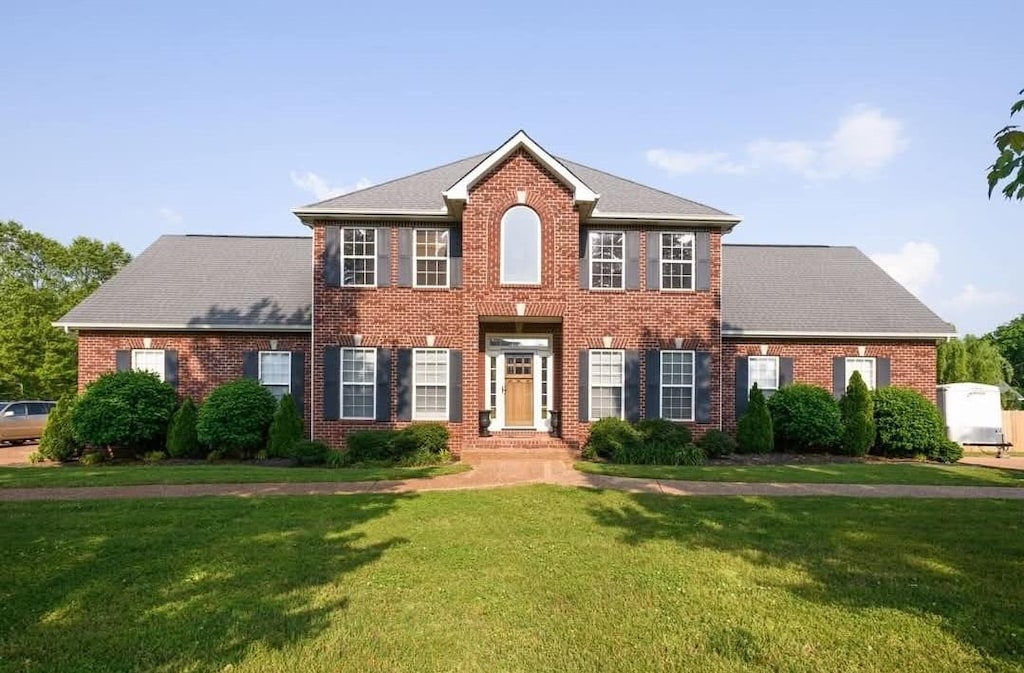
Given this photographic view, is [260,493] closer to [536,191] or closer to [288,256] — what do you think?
[536,191]

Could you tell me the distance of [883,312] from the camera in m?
18.0

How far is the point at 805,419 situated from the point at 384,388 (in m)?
11.1

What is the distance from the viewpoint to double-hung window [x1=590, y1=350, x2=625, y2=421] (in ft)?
51.2

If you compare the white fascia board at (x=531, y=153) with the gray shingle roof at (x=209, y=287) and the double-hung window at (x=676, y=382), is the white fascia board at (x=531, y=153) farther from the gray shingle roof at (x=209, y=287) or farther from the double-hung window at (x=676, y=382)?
the gray shingle roof at (x=209, y=287)

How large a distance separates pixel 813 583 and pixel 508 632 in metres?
3.07

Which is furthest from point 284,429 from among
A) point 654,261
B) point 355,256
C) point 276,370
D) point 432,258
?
point 654,261

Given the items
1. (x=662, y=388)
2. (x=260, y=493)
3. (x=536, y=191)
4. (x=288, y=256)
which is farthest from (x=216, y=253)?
(x=662, y=388)

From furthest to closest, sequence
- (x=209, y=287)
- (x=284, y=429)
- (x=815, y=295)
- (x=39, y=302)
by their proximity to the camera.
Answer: (x=39, y=302) → (x=815, y=295) → (x=209, y=287) → (x=284, y=429)

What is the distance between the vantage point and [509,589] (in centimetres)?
538

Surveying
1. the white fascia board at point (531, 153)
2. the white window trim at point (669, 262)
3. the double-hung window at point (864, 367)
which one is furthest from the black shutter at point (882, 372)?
the white fascia board at point (531, 153)

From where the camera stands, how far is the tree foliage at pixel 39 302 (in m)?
32.7

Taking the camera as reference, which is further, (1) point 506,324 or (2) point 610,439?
(1) point 506,324

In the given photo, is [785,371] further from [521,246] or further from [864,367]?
[521,246]

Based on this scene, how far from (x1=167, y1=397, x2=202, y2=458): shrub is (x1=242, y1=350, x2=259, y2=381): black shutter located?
68.9 inches
